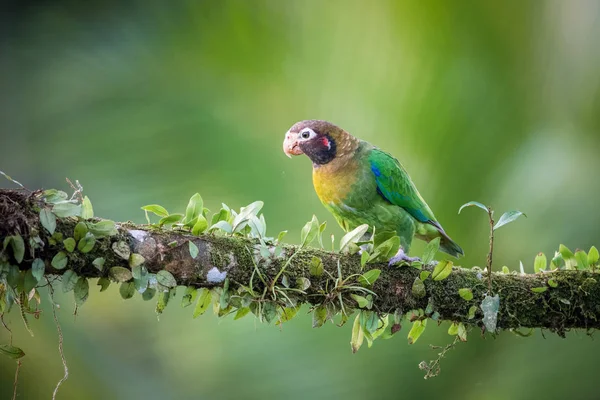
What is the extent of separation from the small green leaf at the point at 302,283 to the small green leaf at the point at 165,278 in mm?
538

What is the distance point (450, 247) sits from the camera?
12.5 feet

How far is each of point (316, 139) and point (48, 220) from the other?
2212mm

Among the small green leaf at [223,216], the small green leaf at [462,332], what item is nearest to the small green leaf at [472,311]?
the small green leaf at [462,332]

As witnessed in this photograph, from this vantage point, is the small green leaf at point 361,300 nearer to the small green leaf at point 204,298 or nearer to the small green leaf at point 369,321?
the small green leaf at point 369,321

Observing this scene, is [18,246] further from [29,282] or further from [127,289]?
[127,289]

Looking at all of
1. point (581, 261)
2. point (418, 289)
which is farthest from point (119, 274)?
point (581, 261)

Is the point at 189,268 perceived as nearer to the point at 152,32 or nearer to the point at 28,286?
the point at 28,286

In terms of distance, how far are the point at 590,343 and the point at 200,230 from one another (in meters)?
2.75

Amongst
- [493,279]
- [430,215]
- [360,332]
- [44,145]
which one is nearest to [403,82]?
[430,215]

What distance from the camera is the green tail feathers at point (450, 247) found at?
3.76 metres

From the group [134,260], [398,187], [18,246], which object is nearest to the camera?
[18,246]

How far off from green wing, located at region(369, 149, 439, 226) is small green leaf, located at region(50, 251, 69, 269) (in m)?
2.23

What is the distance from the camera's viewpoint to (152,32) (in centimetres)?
456

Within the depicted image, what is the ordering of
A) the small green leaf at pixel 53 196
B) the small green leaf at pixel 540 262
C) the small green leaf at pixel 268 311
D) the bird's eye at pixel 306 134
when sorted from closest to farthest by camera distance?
the small green leaf at pixel 53 196 < the small green leaf at pixel 268 311 < the small green leaf at pixel 540 262 < the bird's eye at pixel 306 134
